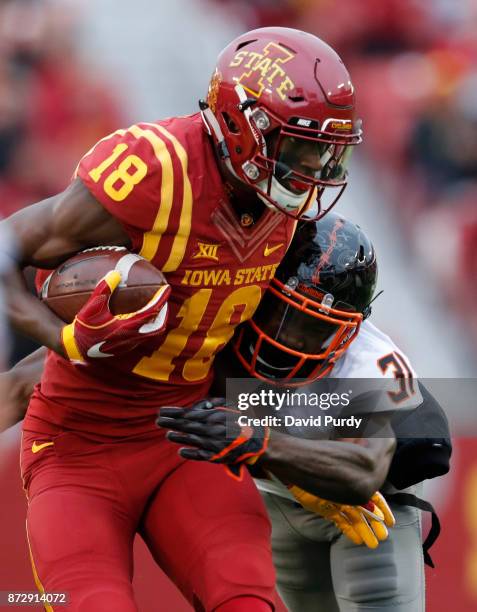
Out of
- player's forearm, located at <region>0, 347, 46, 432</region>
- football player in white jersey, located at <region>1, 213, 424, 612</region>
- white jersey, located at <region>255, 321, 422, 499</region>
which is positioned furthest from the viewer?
player's forearm, located at <region>0, 347, 46, 432</region>

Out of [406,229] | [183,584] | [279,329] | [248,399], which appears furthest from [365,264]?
[406,229]

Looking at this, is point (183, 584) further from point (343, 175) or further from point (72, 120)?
point (72, 120)

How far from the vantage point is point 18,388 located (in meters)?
3.40

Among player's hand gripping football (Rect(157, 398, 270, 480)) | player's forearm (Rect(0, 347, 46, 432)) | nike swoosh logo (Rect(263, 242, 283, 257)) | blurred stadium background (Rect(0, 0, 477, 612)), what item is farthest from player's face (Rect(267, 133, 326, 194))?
blurred stadium background (Rect(0, 0, 477, 612))

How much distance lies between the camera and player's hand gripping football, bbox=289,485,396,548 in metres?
3.05

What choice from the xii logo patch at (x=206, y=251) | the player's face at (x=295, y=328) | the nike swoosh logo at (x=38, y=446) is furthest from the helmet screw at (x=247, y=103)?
the nike swoosh logo at (x=38, y=446)

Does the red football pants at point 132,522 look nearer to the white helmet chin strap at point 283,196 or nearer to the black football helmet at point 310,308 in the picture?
the black football helmet at point 310,308

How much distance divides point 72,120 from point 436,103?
1.69 m

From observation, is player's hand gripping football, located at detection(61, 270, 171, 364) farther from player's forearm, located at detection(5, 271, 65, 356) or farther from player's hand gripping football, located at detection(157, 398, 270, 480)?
player's hand gripping football, located at detection(157, 398, 270, 480)

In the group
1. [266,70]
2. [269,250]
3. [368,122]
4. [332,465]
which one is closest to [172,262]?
[269,250]

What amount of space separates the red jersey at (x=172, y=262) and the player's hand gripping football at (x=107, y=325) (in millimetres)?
162

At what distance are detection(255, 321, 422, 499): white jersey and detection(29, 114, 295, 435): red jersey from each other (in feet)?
1.32

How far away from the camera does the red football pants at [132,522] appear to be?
8.32 ft

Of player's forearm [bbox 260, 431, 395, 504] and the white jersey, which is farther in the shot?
the white jersey
